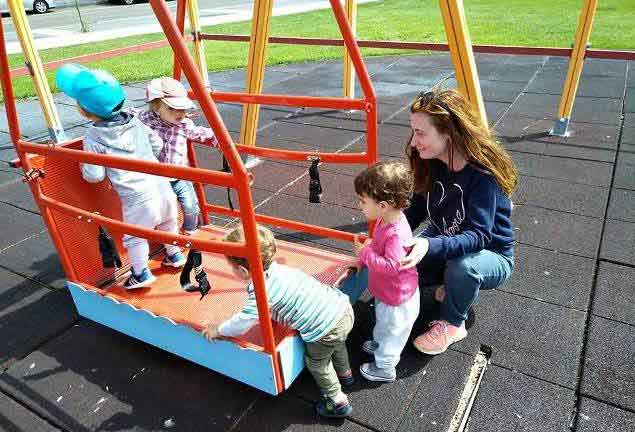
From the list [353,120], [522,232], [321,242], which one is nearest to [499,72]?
[353,120]

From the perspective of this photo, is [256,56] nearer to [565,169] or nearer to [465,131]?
[465,131]

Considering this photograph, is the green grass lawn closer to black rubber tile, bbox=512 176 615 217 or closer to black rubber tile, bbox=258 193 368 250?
black rubber tile, bbox=258 193 368 250

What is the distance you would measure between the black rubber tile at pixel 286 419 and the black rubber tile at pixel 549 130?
376cm

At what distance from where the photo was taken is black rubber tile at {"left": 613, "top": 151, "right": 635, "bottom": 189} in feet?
12.5

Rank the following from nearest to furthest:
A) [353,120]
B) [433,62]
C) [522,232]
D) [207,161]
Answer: [522,232], [207,161], [353,120], [433,62]

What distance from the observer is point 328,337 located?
1897 mm

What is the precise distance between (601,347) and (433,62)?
A: 23.0ft

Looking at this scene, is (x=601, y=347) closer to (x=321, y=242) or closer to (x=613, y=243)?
(x=613, y=243)

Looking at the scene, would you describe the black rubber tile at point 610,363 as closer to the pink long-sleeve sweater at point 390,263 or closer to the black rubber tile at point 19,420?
the pink long-sleeve sweater at point 390,263

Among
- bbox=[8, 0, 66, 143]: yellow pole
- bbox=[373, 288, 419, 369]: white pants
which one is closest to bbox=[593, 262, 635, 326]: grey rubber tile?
bbox=[373, 288, 419, 369]: white pants

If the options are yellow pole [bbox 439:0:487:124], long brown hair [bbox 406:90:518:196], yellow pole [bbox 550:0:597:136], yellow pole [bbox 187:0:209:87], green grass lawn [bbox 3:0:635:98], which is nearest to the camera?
long brown hair [bbox 406:90:518:196]

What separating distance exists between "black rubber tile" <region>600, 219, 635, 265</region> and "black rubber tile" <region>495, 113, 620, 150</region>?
161 centimetres

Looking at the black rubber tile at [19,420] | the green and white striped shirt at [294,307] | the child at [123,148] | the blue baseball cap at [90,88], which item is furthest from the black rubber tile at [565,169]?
the black rubber tile at [19,420]

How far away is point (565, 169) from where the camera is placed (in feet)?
13.6
